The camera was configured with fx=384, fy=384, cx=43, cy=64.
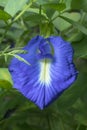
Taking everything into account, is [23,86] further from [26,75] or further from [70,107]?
[70,107]

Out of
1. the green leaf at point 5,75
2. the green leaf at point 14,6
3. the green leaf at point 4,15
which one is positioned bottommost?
the green leaf at point 5,75

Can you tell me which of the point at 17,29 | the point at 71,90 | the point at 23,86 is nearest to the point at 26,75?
the point at 23,86

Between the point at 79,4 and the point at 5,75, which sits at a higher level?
the point at 79,4

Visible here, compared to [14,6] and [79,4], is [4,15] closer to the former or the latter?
[14,6]

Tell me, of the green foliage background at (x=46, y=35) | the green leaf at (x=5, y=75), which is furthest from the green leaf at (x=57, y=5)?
the green leaf at (x=5, y=75)

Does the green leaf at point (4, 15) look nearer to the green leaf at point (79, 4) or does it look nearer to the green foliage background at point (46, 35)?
the green foliage background at point (46, 35)

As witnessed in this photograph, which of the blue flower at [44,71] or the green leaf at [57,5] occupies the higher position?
the green leaf at [57,5]

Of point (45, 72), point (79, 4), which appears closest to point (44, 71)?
point (45, 72)
